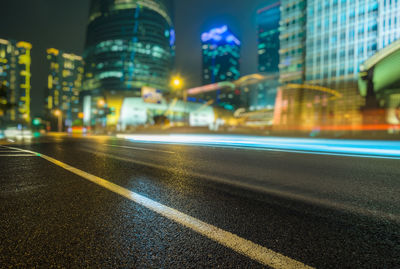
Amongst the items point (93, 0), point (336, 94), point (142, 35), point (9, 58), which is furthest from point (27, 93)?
point (336, 94)

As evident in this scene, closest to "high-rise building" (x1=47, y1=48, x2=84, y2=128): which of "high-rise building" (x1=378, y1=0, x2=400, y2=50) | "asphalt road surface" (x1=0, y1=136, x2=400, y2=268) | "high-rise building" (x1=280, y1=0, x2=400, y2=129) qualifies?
"high-rise building" (x1=280, y1=0, x2=400, y2=129)

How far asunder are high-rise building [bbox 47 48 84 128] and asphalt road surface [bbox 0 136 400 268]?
583 ft

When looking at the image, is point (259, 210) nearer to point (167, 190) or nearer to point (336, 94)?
point (167, 190)

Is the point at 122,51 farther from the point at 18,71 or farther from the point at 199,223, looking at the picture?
the point at 199,223

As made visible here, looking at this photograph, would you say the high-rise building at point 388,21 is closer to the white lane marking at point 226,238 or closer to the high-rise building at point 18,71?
the white lane marking at point 226,238

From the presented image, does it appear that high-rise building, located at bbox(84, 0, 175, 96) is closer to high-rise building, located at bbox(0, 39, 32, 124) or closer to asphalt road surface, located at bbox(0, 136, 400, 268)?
high-rise building, located at bbox(0, 39, 32, 124)

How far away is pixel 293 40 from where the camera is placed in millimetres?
53438

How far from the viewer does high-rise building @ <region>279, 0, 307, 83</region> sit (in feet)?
170

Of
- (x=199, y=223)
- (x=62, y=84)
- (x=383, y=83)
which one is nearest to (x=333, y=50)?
(x=383, y=83)

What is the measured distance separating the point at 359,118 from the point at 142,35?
104167 millimetres

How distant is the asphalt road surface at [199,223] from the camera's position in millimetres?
1548

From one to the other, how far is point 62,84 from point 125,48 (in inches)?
3727

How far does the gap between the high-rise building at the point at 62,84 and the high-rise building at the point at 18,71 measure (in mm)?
18878

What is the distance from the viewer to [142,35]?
10894cm
